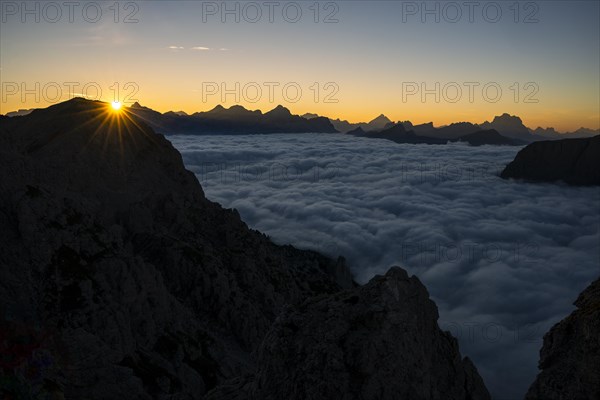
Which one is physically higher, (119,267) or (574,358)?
(574,358)

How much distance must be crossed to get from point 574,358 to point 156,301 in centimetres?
3298

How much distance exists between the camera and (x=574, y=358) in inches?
381

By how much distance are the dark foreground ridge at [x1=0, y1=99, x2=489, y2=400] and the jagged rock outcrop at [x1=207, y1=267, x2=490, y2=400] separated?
0.04m

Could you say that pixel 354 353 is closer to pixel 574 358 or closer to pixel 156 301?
pixel 574 358

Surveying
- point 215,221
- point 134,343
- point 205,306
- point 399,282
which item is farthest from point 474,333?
point 399,282

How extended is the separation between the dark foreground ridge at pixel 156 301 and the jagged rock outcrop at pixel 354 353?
43 mm

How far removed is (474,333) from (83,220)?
376 ft

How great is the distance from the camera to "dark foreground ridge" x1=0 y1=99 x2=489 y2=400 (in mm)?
13773

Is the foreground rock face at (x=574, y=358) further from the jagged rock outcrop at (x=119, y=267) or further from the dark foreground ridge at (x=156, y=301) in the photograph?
the jagged rock outcrop at (x=119, y=267)

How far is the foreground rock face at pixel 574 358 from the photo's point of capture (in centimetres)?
916

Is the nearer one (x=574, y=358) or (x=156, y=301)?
(x=574, y=358)

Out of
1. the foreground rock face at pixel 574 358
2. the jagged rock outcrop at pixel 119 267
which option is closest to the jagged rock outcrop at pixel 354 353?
the foreground rock face at pixel 574 358

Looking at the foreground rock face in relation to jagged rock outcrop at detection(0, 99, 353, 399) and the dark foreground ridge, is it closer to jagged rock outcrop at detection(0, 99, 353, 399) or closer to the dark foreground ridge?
the dark foreground ridge

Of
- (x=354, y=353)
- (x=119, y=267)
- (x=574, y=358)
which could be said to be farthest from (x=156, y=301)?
(x=574, y=358)
